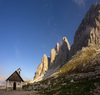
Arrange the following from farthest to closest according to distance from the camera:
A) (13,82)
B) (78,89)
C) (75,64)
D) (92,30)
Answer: (92,30)
(75,64)
(13,82)
(78,89)

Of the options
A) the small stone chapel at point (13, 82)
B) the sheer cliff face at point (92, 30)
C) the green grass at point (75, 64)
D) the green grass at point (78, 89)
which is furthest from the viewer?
the sheer cliff face at point (92, 30)

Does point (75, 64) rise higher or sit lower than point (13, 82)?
higher

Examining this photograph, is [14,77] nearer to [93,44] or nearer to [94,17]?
[93,44]

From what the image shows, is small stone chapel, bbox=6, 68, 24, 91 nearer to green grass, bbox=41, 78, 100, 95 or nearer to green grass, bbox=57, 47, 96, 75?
green grass, bbox=41, 78, 100, 95

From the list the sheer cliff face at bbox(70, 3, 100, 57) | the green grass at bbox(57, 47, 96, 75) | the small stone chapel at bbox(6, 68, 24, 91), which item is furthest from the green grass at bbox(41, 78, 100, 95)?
the sheer cliff face at bbox(70, 3, 100, 57)

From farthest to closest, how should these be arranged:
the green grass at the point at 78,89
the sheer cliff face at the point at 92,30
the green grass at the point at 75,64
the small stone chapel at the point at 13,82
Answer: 1. the sheer cliff face at the point at 92,30
2. the green grass at the point at 75,64
3. the small stone chapel at the point at 13,82
4. the green grass at the point at 78,89

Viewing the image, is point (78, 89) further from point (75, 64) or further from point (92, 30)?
point (92, 30)

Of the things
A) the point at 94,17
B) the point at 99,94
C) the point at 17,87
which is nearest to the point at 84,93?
the point at 99,94

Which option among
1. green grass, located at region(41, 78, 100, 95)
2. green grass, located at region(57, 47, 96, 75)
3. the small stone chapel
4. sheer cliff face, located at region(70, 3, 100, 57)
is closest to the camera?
green grass, located at region(41, 78, 100, 95)

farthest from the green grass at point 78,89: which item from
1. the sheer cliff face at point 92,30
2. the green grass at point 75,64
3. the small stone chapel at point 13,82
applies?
the sheer cliff face at point 92,30

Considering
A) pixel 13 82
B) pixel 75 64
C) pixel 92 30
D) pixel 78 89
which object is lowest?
pixel 78 89

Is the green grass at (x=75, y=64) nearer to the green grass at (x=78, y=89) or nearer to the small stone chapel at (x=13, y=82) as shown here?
the small stone chapel at (x=13, y=82)

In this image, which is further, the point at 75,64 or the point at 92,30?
the point at 92,30

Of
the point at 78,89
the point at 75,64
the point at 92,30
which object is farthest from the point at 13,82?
the point at 92,30
